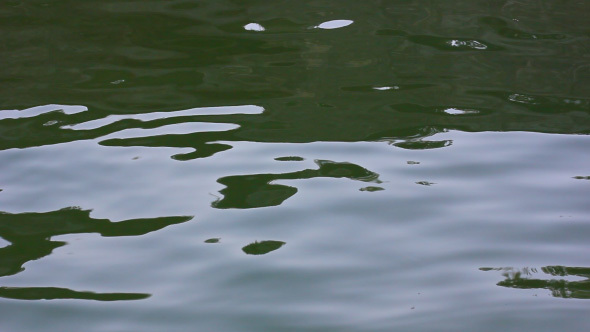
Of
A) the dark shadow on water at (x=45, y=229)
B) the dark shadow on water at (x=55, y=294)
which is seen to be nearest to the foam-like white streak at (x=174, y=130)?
the dark shadow on water at (x=45, y=229)

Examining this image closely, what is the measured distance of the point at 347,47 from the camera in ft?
11.8

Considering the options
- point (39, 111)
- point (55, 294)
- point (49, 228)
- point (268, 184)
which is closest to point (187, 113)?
point (39, 111)

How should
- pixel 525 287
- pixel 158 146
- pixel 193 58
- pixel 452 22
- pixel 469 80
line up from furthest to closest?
1. pixel 452 22
2. pixel 193 58
3. pixel 469 80
4. pixel 158 146
5. pixel 525 287

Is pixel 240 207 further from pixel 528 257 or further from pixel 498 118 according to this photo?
pixel 498 118

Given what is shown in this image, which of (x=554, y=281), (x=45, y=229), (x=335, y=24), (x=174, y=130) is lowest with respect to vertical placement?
(x=554, y=281)

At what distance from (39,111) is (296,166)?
3.59 ft

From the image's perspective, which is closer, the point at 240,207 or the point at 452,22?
the point at 240,207

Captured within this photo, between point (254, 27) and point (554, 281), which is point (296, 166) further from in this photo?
point (254, 27)

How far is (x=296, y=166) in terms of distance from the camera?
102 inches

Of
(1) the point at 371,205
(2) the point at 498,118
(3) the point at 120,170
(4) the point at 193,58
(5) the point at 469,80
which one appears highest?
(4) the point at 193,58

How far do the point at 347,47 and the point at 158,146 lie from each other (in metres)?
1.16

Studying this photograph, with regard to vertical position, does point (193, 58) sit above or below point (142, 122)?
above

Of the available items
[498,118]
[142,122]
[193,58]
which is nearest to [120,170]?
[142,122]

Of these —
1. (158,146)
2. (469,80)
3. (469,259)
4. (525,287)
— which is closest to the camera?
(525,287)
